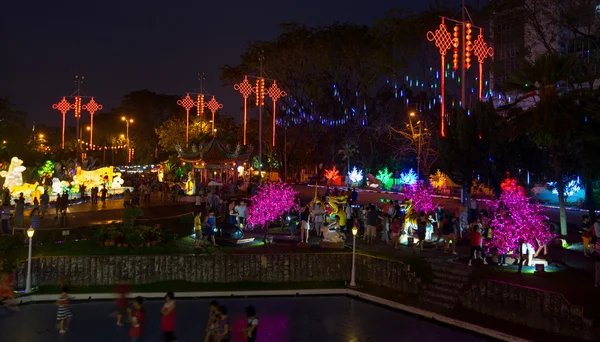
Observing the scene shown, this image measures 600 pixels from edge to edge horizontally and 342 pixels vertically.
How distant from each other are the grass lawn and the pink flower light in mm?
4098

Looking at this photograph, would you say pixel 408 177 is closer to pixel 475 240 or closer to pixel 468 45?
pixel 468 45

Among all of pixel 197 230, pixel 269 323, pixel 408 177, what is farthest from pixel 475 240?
pixel 408 177

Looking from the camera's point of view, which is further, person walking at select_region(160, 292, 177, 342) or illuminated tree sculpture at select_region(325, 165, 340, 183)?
illuminated tree sculpture at select_region(325, 165, 340, 183)

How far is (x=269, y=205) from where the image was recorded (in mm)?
21031

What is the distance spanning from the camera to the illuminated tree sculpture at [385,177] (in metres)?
53.1

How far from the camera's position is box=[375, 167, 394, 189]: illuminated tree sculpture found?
2091 inches

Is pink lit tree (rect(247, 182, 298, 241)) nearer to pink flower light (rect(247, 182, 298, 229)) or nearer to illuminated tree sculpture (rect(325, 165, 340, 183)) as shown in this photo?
pink flower light (rect(247, 182, 298, 229))

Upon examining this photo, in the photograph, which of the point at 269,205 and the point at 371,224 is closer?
the point at 371,224

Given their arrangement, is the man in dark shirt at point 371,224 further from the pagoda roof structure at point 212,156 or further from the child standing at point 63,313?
the pagoda roof structure at point 212,156

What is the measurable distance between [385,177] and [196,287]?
3868 centimetres

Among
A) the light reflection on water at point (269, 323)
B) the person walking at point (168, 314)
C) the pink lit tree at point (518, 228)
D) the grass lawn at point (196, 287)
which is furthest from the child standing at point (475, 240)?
the person walking at point (168, 314)

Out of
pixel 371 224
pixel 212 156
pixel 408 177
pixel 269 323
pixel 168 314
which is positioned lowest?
pixel 269 323

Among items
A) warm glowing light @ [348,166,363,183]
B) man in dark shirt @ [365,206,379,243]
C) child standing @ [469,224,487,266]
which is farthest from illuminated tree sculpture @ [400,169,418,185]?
child standing @ [469,224,487,266]

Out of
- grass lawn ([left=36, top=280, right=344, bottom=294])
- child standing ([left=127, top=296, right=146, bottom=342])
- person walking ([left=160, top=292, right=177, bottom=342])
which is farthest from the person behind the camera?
grass lawn ([left=36, top=280, right=344, bottom=294])
